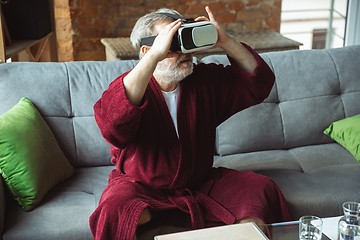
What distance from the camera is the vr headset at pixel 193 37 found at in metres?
1.24

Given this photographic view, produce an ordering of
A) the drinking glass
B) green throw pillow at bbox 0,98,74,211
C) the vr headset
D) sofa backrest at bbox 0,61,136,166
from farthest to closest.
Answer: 1. sofa backrest at bbox 0,61,136,166
2. green throw pillow at bbox 0,98,74,211
3. the vr headset
4. the drinking glass

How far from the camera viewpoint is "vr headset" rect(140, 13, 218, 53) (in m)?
1.24

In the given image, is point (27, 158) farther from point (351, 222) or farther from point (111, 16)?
point (111, 16)

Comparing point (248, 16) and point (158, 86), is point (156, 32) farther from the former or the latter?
point (248, 16)

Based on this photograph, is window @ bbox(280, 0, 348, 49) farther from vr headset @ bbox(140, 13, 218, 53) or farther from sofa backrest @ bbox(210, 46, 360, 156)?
vr headset @ bbox(140, 13, 218, 53)

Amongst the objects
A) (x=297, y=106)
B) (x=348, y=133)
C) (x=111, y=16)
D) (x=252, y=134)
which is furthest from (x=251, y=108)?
(x=111, y=16)

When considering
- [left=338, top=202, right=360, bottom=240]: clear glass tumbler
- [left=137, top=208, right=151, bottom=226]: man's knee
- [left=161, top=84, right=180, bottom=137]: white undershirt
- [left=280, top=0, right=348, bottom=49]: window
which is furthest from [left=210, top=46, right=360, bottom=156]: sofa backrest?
[left=280, top=0, right=348, bottom=49]: window

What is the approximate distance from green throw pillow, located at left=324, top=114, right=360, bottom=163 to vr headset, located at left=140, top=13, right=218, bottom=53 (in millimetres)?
950

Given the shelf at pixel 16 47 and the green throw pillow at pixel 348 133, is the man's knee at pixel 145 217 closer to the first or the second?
the green throw pillow at pixel 348 133

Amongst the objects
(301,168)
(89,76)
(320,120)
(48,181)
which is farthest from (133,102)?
(320,120)

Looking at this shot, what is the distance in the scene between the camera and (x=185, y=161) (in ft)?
4.70

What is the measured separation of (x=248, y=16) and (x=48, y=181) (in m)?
2.75

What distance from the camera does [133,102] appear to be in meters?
1.26

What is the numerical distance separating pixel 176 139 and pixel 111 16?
2.28m
